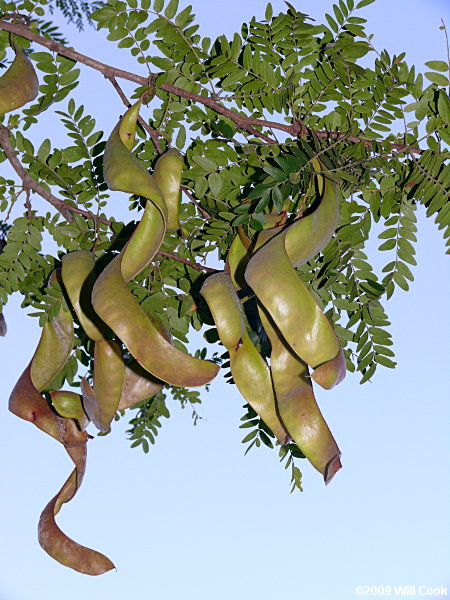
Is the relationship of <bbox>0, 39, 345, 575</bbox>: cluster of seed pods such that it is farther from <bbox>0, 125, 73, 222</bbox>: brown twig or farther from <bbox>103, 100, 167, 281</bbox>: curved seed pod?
<bbox>0, 125, 73, 222</bbox>: brown twig

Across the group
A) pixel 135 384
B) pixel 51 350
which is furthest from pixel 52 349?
pixel 135 384

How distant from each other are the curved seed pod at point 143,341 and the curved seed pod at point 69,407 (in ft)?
0.89

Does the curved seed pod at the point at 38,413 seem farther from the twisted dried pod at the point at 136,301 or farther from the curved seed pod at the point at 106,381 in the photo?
the twisted dried pod at the point at 136,301

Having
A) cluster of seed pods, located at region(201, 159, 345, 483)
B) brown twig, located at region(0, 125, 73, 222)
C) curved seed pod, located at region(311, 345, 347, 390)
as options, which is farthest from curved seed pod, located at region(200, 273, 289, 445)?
brown twig, located at region(0, 125, 73, 222)

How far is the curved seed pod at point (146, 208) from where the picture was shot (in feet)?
2.51

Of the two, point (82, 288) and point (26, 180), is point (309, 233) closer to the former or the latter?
point (82, 288)

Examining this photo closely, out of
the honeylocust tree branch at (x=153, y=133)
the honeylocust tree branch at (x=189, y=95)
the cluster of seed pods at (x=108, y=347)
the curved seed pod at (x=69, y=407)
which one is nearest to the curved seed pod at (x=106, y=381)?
the cluster of seed pods at (x=108, y=347)

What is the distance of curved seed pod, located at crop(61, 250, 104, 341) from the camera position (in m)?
0.87

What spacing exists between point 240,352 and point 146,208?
0.19 metres

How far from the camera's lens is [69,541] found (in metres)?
0.95

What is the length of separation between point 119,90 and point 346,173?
32 centimetres

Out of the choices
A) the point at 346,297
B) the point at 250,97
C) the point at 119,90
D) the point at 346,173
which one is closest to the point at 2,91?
the point at 119,90

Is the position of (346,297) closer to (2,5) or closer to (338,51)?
(338,51)

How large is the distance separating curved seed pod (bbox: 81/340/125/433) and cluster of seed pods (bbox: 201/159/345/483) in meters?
0.16
